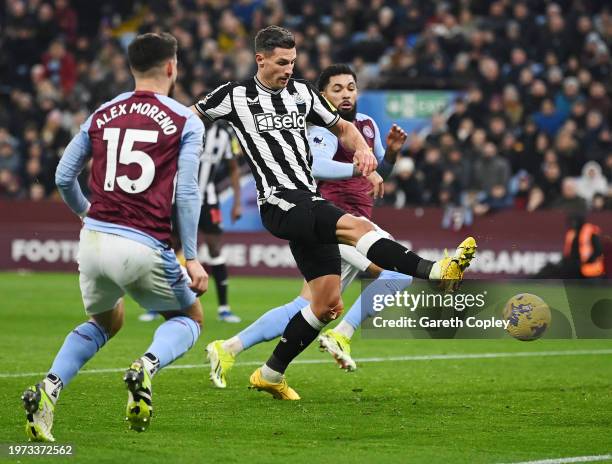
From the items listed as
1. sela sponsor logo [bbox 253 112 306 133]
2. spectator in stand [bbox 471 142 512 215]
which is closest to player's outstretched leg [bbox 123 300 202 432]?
sela sponsor logo [bbox 253 112 306 133]

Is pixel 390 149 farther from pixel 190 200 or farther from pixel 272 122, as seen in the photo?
pixel 190 200

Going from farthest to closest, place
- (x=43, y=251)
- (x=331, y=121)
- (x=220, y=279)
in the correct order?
(x=43, y=251)
(x=220, y=279)
(x=331, y=121)

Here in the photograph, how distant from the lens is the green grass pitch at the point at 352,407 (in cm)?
635

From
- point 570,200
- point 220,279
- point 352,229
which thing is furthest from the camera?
point 570,200

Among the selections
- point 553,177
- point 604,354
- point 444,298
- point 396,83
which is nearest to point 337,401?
point 444,298

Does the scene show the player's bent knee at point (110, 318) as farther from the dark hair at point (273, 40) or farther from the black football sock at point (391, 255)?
the dark hair at point (273, 40)

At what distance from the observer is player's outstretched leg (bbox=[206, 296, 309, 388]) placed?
865 cm

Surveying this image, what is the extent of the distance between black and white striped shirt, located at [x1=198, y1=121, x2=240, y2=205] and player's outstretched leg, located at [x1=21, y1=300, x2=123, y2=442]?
7148mm

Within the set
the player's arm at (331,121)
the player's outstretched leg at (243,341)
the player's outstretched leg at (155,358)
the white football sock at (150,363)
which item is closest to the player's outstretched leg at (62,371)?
the player's outstretched leg at (155,358)

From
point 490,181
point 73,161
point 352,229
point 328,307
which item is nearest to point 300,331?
point 328,307

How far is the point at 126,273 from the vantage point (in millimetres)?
6125

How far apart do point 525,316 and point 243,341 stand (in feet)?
6.62

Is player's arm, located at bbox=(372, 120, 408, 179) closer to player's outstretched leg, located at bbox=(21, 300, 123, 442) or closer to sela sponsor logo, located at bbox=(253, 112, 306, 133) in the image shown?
sela sponsor logo, located at bbox=(253, 112, 306, 133)

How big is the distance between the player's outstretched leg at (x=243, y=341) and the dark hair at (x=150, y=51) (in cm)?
290
